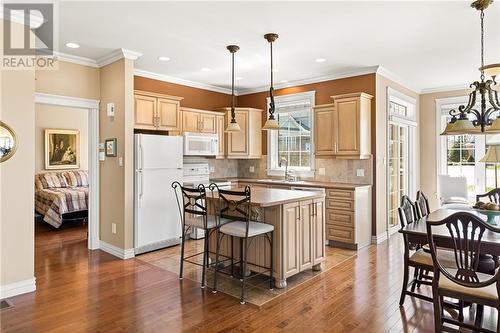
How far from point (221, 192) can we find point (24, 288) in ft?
7.34

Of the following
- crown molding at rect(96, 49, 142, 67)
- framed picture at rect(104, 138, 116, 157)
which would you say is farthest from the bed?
crown molding at rect(96, 49, 142, 67)

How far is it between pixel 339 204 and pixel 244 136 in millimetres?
2453

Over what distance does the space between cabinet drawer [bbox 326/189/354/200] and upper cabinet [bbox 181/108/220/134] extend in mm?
2463

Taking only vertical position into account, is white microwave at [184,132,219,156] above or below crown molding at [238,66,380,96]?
below

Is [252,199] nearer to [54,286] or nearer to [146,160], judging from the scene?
[146,160]

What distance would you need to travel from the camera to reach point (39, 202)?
22.5 feet

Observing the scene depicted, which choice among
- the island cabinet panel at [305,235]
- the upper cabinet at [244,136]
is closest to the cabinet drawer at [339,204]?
the island cabinet panel at [305,235]

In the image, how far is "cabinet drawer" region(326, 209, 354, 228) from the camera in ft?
16.3

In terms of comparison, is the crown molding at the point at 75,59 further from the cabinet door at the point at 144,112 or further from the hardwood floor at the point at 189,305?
the hardwood floor at the point at 189,305

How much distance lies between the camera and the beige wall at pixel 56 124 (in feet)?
25.1

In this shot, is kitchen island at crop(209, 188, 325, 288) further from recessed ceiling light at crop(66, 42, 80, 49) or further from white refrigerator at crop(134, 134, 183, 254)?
recessed ceiling light at crop(66, 42, 80, 49)

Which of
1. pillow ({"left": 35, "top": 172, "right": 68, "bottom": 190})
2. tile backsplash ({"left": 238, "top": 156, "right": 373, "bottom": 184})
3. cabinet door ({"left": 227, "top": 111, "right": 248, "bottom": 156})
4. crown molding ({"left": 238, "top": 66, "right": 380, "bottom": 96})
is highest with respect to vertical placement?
crown molding ({"left": 238, "top": 66, "right": 380, "bottom": 96})

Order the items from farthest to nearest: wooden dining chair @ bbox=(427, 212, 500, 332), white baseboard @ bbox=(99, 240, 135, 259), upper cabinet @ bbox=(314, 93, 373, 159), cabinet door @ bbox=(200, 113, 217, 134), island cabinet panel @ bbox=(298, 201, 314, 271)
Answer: cabinet door @ bbox=(200, 113, 217, 134) → upper cabinet @ bbox=(314, 93, 373, 159) → white baseboard @ bbox=(99, 240, 135, 259) → island cabinet panel @ bbox=(298, 201, 314, 271) → wooden dining chair @ bbox=(427, 212, 500, 332)

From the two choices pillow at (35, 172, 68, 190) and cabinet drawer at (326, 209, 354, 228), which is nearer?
cabinet drawer at (326, 209, 354, 228)
